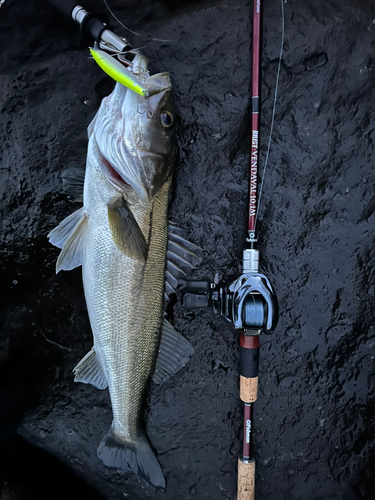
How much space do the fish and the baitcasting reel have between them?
17 cm

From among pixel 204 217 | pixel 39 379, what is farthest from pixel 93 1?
pixel 39 379

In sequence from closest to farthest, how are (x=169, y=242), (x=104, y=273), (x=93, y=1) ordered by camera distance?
(x=104, y=273)
(x=169, y=242)
(x=93, y=1)

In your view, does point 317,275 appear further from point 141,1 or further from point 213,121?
point 141,1

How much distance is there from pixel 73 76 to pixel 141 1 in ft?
2.10

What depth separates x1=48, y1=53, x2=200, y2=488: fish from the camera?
1714mm

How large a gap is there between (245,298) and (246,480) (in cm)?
115

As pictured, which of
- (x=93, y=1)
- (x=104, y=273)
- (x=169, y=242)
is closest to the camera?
(x=104, y=273)

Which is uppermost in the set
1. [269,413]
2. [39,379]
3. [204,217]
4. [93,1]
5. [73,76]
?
[93,1]

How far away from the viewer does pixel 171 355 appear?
2033 mm

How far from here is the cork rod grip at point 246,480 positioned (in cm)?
202

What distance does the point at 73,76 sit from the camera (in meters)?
2.11

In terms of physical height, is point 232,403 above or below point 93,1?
below

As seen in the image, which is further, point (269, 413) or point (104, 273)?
point (269, 413)

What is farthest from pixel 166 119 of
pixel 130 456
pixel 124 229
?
pixel 130 456
